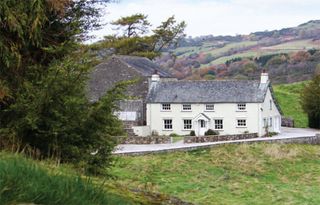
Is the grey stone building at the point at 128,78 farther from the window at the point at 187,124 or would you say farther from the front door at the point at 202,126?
the front door at the point at 202,126

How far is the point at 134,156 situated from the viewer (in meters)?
31.5

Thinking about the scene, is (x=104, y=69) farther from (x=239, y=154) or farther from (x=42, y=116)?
(x=42, y=116)

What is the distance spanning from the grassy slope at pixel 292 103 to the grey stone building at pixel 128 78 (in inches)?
618

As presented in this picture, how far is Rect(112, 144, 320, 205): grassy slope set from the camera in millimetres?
20656

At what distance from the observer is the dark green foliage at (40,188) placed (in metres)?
4.07

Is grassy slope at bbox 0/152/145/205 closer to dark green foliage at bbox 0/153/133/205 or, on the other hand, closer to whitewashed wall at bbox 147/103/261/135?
dark green foliage at bbox 0/153/133/205

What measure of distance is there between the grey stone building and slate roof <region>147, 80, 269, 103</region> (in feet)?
5.18

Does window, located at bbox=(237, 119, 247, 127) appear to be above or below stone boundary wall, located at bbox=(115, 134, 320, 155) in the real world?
above

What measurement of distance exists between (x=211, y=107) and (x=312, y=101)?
1126cm

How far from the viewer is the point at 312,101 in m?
52.8

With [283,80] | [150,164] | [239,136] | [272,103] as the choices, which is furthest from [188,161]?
[283,80]

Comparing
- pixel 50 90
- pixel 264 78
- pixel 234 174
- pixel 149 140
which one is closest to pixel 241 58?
pixel 264 78

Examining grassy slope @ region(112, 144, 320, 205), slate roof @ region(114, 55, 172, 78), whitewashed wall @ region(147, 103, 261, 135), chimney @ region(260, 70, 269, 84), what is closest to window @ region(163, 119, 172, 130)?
whitewashed wall @ region(147, 103, 261, 135)

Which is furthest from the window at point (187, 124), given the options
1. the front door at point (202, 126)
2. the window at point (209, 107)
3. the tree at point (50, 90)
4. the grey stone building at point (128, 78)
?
the tree at point (50, 90)
